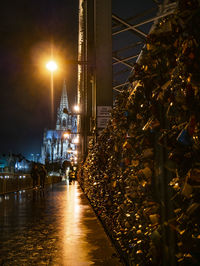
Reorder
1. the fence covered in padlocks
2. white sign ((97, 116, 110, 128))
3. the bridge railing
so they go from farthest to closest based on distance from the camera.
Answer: the bridge railing → white sign ((97, 116, 110, 128)) → the fence covered in padlocks

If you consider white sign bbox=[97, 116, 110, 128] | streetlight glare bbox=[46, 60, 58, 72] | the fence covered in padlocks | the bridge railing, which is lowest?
the bridge railing

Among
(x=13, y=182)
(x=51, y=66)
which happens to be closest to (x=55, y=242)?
(x=51, y=66)

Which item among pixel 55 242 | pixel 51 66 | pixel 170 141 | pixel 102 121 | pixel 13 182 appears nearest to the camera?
pixel 170 141

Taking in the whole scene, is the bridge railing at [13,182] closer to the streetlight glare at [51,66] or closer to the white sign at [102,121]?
the streetlight glare at [51,66]

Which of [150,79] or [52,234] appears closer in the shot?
[150,79]

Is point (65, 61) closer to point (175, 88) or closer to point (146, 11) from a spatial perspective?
point (146, 11)

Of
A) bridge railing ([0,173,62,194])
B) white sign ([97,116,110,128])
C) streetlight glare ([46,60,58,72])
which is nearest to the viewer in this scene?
white sign ([97,116,110,128])

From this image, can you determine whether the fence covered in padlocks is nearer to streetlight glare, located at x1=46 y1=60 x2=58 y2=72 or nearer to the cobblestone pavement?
the cobblestone pavement

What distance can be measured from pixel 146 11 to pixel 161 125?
1450 cm

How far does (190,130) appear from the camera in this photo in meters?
1.57

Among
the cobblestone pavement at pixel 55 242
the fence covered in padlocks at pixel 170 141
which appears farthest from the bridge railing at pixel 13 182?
the fence covered in padlocks at pixel 170 141

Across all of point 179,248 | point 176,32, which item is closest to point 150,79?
point 176,32

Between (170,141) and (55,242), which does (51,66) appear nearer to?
(55,242)

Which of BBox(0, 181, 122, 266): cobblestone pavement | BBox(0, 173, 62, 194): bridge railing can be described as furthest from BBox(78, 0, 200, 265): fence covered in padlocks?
BBox(0, 173, 62, 194): bridge railing
